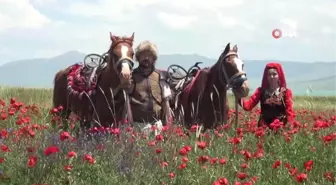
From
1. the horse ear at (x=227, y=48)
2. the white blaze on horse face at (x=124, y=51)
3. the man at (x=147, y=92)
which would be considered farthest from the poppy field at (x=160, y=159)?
the horse ear at (x=227, y=48)

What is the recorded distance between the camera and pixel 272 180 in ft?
16.8

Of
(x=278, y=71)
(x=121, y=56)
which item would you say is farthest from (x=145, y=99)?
(x=278, y=71)

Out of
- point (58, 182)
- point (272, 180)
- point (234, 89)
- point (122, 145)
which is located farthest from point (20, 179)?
point (234, 89)

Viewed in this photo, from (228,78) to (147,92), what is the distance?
1.17 m

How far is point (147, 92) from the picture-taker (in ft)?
25.0

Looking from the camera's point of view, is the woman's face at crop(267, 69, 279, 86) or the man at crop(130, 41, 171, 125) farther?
the woman's face at crop(267, 69, 279, 86)

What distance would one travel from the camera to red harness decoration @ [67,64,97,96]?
25.6ft

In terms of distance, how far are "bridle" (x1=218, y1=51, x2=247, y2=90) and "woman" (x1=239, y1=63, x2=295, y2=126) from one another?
435 millimetres

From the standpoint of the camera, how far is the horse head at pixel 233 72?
25.2 feet

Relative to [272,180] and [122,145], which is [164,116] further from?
[272,180]

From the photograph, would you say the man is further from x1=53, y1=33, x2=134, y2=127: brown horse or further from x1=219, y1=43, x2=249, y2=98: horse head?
x1=219, y1=43, x2=249, y2=98: horse head

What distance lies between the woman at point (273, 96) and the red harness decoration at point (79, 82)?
2.17 metres

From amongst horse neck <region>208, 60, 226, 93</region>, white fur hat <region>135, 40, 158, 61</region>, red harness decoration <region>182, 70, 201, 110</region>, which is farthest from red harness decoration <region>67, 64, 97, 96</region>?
horse neck <region>208, 60, 226, 93</region>

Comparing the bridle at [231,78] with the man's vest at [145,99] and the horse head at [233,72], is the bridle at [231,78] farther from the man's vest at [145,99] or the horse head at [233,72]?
the man's vest at [145,99]
